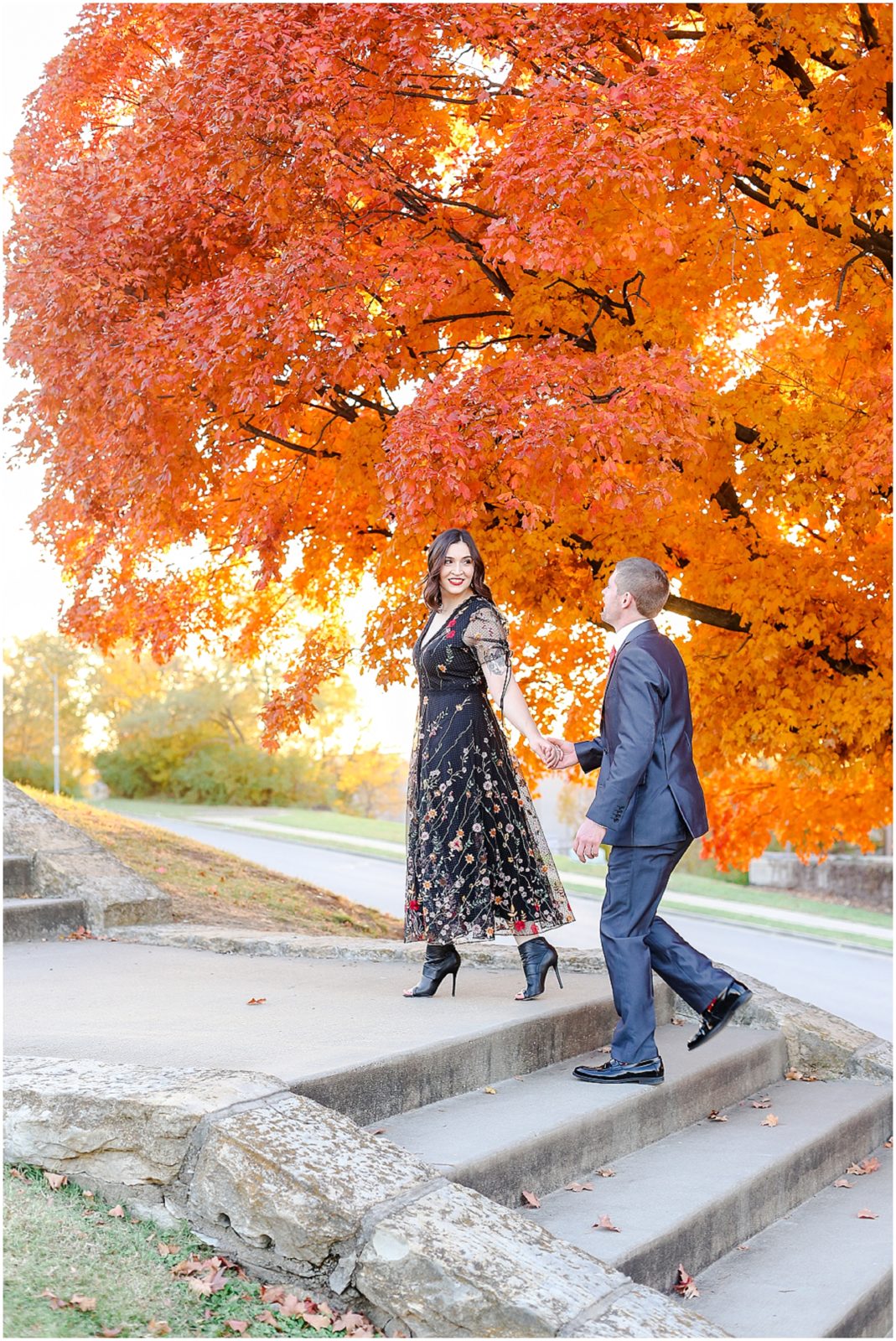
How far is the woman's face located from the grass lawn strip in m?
3.68

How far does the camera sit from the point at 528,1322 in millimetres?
2852

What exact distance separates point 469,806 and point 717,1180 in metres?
1.59

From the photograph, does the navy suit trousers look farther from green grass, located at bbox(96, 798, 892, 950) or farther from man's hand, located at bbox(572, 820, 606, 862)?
green grass, located at bbox(96, 798, 892, 950)

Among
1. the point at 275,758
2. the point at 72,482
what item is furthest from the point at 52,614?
the point at 275,758

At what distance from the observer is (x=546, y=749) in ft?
14.9

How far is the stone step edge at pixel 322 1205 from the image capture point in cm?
292

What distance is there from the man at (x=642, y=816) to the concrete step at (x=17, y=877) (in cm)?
377

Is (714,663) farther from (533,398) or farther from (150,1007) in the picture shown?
(150,1007)

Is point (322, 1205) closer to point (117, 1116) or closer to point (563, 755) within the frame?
point (117, 1116)

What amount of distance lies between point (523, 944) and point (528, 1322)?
6.53 feet

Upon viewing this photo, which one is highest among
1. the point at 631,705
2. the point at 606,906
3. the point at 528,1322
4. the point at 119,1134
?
the point at 631,705

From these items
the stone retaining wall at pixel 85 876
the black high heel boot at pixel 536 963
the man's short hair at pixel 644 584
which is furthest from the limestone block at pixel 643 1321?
the stone retaining wall at pixel 85 876

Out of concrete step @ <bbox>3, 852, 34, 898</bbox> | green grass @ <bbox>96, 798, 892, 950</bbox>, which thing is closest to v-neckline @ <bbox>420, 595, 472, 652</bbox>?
concrete step @ <bbox>3, 852, 34, 898</bbox>

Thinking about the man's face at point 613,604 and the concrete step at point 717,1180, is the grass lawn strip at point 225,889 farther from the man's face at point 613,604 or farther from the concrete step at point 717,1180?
the man's face at point 613,604
